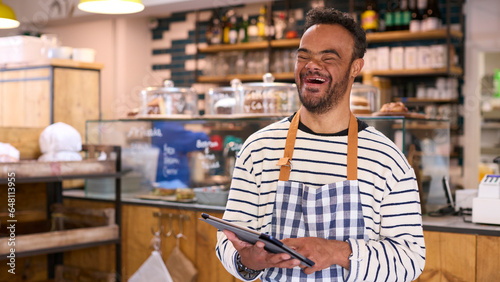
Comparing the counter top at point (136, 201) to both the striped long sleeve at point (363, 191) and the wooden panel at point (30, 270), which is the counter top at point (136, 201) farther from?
the striped long sleeve at point (363, 191)

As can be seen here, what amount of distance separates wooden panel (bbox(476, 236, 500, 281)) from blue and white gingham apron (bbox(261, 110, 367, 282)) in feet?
2.96

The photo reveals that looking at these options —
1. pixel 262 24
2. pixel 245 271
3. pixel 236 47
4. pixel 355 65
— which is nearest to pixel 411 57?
pixel 262 24

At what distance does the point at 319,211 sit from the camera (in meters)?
1.59

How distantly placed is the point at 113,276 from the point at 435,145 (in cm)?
Result: 187

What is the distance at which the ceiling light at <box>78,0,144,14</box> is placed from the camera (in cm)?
324

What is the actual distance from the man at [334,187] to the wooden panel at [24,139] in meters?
2.12

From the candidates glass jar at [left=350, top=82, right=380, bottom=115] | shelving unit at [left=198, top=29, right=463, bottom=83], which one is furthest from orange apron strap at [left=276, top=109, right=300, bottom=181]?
shelving unit at [left=198, top=29, right=463, bottom=83]

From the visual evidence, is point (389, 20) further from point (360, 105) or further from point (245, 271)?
point (245, 271)

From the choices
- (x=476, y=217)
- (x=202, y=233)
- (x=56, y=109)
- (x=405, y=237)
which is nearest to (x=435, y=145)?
(x=476, y=217)

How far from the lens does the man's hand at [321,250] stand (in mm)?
1412

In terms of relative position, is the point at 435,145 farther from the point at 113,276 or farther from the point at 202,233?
the point at 113,276

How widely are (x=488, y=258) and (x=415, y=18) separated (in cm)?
369

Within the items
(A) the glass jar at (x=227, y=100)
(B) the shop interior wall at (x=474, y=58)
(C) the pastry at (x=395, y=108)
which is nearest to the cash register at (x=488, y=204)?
(C) the pastry at (x=395, y=108)

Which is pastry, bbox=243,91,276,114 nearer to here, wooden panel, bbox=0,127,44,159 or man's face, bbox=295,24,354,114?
wooden panel, bbox=0,127,44,159
